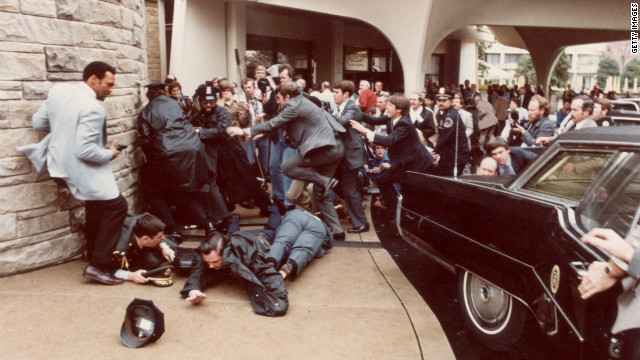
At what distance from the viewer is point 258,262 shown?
4668mm

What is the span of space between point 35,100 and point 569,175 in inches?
175

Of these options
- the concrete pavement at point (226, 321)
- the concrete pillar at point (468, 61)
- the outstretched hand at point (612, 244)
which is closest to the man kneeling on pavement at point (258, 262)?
the concrete pavement at point (226, 321)

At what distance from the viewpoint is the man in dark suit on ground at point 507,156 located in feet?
18.9

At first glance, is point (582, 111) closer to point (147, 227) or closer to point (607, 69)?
point (147, 227)

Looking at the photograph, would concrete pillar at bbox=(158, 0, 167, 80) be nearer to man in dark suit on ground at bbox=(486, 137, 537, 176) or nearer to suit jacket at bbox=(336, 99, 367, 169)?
suit jacket at bbox=(336, 99, 367, 169)

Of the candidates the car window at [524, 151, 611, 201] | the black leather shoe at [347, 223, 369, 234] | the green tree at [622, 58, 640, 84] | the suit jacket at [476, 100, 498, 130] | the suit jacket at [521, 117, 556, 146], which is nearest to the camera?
the car window at [524, 151, 611, 201]

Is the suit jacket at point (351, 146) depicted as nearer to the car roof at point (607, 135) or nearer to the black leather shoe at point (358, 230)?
Result: the black leather shoe at point (358, 230)

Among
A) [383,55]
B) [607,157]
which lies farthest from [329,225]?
[383,55]

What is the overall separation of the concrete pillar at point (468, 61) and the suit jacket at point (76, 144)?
99.4 feet

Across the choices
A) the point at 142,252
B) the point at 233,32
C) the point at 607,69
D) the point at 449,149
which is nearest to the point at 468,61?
the point at 233,32

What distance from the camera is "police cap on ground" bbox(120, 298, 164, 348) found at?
379cm

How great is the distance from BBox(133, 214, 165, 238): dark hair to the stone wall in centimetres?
88

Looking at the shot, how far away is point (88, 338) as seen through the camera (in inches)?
153

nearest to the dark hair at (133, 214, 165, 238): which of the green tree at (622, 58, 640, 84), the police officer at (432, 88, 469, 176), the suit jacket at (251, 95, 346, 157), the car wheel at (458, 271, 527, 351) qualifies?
the suit jacket at (251, 95, 346, 157)
